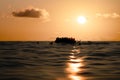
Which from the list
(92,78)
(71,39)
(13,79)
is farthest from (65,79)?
(71,39)

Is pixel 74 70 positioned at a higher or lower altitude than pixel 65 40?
lower

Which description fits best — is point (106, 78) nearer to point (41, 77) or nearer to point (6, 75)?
point (41, 77)

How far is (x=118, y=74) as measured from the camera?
2758 centimetres

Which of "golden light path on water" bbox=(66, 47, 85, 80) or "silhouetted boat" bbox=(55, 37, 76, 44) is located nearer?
"golden light path on water" bbox=(66, 47, 85, 80)

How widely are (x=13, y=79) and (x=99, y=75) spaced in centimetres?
816

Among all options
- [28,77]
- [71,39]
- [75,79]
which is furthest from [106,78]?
[71,39]

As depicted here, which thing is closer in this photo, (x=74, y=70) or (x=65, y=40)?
(x=74, y=70)

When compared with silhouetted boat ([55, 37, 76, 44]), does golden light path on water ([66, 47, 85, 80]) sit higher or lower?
lower

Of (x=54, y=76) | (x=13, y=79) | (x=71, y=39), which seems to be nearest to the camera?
(x=13, y=79)

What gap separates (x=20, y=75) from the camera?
26594 mm

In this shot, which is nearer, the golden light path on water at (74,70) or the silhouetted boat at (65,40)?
the golden light path on water at (74,70)

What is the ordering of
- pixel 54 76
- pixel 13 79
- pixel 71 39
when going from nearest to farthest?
pixel 13 79 < pixel 54 76 < pixel 71 39

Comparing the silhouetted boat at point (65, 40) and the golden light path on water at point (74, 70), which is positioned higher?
the silhouetted boat at point (65, 40)

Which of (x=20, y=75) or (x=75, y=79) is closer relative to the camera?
(x=75, y=79)
